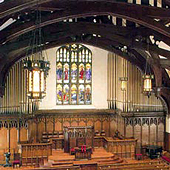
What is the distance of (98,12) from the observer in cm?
777

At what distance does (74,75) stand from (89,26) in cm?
902

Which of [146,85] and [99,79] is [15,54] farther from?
[99,79]

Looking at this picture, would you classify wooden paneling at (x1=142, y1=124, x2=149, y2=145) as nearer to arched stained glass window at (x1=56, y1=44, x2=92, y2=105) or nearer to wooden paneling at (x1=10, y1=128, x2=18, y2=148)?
arched stained glass window at (x1=56, y1=44, x2=92, y2=105)

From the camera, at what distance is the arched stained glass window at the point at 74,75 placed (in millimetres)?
18906

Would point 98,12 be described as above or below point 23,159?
above

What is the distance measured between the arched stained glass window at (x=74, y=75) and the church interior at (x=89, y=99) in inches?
2.7

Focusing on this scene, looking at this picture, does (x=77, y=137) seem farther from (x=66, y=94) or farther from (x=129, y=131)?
(x=66, y=94)

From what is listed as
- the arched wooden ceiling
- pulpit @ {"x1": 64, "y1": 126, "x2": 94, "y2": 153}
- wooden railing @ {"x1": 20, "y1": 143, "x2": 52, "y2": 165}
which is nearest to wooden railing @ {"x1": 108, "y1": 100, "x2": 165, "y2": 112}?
pulpit @ {"x1": 64, "y1": 126, "x2": 94, "y2": 153}

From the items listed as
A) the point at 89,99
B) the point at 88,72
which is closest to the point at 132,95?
the point at 89,99

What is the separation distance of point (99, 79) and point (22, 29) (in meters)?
11.4

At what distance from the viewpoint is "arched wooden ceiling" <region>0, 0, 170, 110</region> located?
7523 millimetres

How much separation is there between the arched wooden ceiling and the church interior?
0.04m

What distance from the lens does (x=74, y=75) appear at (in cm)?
1914

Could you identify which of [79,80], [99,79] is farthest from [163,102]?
[79,80]
